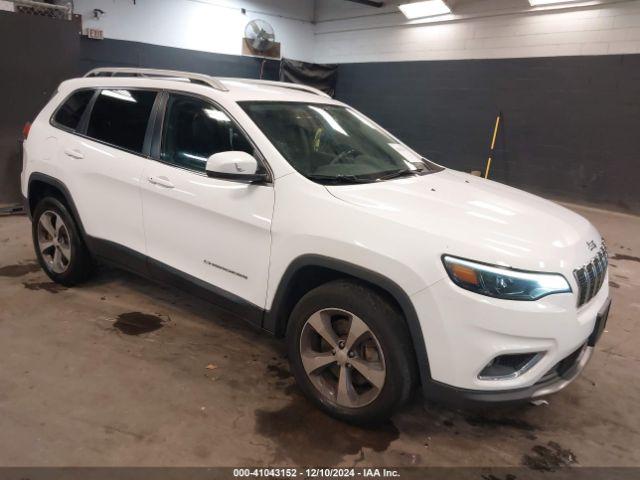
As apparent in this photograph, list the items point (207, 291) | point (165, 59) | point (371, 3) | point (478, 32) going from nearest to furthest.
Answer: point (207, 291), point (478, 32), point (165, 59), point (371, 3)

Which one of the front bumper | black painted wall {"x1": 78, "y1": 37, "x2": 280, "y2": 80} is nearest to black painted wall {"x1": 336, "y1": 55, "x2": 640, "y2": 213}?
black painted wall {"x1": 78, "y1": 37, "x2": 280, "y2": 80}

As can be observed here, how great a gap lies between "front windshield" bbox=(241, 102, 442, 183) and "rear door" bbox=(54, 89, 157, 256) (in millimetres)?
890

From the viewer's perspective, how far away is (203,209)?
2.76 meters

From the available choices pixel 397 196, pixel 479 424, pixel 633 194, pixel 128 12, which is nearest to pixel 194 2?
pixel 128 12

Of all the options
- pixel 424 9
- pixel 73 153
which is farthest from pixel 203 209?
pixel 424 9

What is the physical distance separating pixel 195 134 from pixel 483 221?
1.75m

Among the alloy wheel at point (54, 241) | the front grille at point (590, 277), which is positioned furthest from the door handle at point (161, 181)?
the front grille at point (590, 277)

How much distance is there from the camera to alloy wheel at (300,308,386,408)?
→ 7.45 ft

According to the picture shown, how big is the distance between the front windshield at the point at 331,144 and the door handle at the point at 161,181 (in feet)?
2.10

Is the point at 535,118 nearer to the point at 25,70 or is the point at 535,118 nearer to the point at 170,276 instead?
the point at 170,276

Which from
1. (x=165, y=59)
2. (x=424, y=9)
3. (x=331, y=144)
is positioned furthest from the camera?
(x=165, y=59)

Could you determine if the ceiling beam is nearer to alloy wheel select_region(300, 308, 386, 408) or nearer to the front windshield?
the front windshield

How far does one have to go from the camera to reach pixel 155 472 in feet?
6.88

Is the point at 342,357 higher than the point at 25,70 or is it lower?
lower
